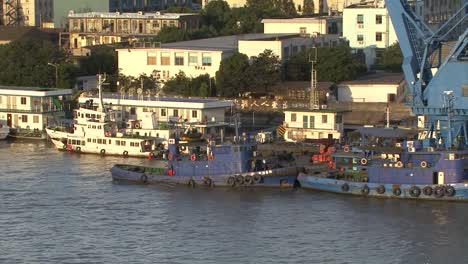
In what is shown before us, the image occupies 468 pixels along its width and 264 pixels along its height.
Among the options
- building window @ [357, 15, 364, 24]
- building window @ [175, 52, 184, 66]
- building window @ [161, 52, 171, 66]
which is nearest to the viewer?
building window @ [175, 52, 184, 66]

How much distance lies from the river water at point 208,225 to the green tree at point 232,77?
696cm

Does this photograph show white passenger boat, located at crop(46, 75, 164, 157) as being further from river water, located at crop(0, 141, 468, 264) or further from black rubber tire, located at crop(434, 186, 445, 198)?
black rubber tire, located at crop(434, 186, 445, 198)

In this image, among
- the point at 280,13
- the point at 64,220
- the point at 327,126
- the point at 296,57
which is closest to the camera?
the point at 64,220

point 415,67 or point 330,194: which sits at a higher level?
point 415,67

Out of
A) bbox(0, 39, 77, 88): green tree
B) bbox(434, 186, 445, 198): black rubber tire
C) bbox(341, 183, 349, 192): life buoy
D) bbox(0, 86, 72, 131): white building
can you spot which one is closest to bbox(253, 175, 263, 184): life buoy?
bbox(341, 183, 349, 192): life buoy

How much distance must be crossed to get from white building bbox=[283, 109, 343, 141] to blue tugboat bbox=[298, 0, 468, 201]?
5.11ft

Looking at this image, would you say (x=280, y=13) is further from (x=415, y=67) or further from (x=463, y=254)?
(x=463, y=254)

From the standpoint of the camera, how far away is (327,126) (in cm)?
2322

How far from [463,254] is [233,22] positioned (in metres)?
23.4

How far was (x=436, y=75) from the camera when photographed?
21297 mm

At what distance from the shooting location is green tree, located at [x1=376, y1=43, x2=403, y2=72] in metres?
31.7

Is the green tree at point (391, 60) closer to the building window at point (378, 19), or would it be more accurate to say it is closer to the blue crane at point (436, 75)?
the building window at point (378, 19)

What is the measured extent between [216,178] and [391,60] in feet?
40.5

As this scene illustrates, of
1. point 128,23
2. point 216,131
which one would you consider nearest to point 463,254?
point 216,131
